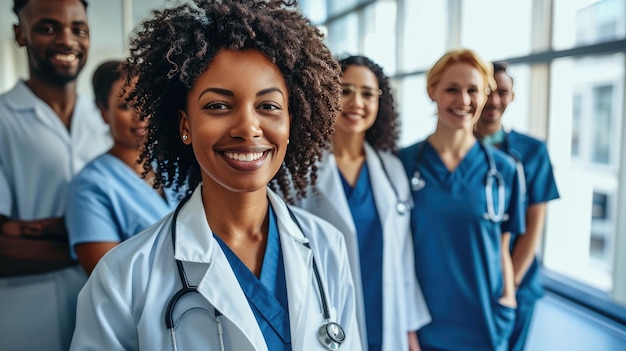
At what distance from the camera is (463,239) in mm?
1143

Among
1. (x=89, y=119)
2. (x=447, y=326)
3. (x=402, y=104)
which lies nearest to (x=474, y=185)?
(x=447, y=326)

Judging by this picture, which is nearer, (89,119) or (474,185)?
(474,185)

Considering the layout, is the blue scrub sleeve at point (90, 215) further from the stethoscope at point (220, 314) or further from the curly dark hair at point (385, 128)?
the curly dark hair at point (385, 128)

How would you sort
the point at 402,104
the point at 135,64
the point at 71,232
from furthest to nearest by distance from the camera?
the point at 402,104 < the point at 71,232 < the point at 135,64

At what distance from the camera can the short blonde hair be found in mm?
1023

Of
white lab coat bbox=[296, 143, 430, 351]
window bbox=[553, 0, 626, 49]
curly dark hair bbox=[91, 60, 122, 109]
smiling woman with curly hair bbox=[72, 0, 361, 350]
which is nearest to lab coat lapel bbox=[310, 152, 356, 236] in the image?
white lab coat bbox=[296, 143, 430, 351]

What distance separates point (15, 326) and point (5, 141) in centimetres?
49

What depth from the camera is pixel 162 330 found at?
2.33 feet

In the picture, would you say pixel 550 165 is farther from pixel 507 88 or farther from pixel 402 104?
pixel 402 104

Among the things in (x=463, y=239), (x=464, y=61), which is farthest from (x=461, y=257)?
(x=464, y=61)

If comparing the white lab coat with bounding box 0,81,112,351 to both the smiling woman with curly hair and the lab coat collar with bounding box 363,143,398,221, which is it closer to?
the smiling woman with curly hair

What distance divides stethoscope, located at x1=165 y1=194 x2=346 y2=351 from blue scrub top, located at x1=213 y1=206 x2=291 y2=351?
63 mm

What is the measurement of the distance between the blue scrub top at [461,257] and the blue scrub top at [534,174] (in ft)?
0.58

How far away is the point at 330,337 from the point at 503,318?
1.98 ft
